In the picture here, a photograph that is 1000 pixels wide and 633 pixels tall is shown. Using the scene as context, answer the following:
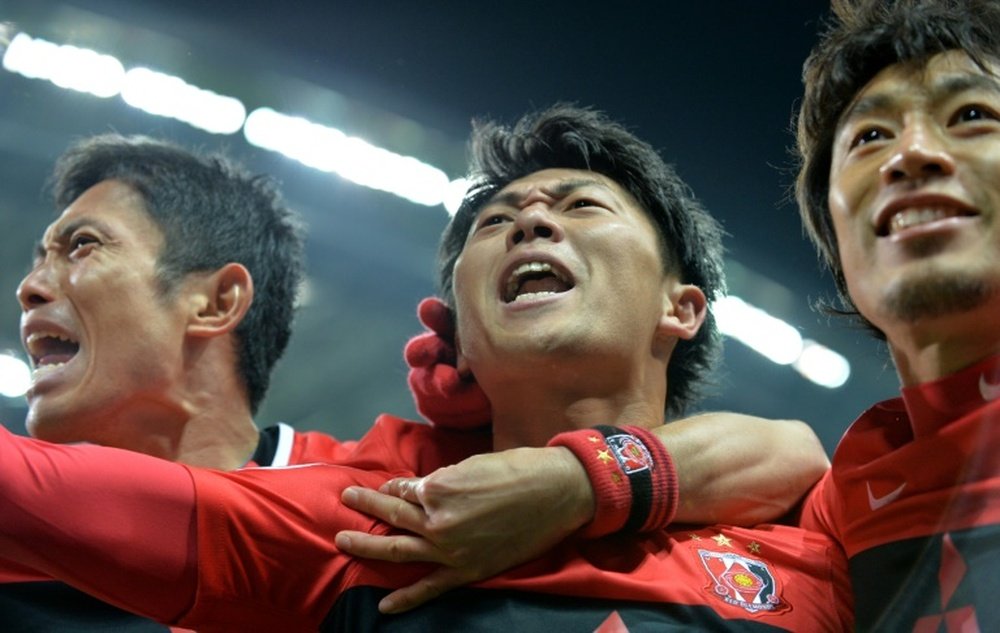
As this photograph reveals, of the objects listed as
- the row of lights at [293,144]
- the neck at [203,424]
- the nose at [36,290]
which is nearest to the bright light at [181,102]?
the row of lights at [293,144]

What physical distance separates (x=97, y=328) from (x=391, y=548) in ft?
3.05

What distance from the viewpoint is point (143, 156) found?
7.84ft

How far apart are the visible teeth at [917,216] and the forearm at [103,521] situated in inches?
34.7

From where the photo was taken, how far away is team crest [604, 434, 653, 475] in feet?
4.70

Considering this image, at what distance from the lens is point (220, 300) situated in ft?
7.47

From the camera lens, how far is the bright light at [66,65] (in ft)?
8.37

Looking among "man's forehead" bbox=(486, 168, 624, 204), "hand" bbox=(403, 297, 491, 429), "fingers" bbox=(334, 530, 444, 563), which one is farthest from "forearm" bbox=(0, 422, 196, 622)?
"man's forehead" bbox=(486, 168, 624, 204)

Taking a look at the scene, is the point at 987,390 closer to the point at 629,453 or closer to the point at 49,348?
the point at 629,453

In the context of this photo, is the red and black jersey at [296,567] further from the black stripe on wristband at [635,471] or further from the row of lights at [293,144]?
the row of lights at [293,144]

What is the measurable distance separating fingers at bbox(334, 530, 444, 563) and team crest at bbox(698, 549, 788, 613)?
352mm

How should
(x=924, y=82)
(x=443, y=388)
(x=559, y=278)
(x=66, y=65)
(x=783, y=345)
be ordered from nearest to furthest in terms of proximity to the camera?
(x=924, y=82), (x=559, y=278), (x=443, y=388), (x=66, y=65), (x=783, y=345)

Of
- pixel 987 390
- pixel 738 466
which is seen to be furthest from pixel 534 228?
pixel 987 390

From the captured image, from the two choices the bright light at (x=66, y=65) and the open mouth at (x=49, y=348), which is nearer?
the open mouth at (x=49, y=348)

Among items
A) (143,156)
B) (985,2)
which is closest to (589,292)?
(985,2)
